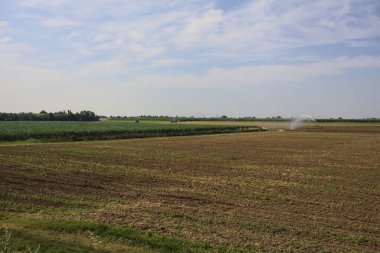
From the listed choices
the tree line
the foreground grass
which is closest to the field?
the foreground grass

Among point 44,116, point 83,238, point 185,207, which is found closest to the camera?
point 83,238

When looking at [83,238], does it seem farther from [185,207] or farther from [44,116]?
[44,116]

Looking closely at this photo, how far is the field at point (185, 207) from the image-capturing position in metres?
10.4

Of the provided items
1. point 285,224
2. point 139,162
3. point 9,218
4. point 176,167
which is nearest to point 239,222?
point 285,224

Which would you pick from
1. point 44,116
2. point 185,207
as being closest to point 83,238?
point 185,207

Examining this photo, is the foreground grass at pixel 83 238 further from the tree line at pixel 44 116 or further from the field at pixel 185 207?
the tree line at pixel 44 116

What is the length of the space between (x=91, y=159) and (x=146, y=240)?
18.6 m

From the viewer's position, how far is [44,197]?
49.5ft

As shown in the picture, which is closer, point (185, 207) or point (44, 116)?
point (185, 207)

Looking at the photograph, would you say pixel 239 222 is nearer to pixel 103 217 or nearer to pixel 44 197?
pixel 103 217

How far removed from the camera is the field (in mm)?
10414

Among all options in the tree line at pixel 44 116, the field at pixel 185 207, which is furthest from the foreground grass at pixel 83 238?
the tree line at pixel 44 116

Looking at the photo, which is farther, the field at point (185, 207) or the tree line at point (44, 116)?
the tree line at point (44, 116)

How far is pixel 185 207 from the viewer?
14.4 metres
